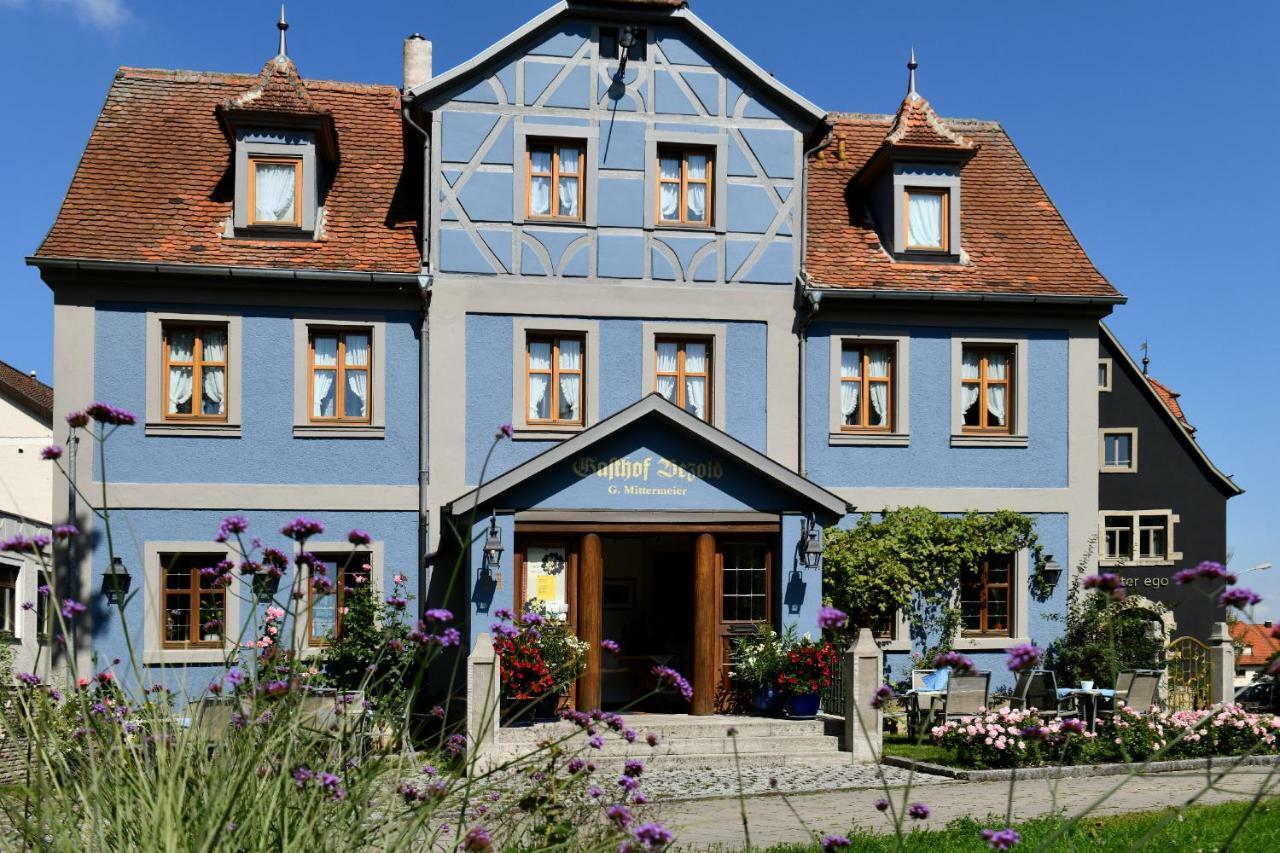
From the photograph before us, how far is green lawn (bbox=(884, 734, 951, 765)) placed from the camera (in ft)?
47.7

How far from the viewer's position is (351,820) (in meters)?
5.07

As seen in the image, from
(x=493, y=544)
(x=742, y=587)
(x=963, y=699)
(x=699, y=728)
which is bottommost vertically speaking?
(x=699, y=728)

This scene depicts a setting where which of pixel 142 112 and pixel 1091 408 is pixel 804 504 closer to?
pixel 1091 408

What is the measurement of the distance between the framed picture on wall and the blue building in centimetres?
119

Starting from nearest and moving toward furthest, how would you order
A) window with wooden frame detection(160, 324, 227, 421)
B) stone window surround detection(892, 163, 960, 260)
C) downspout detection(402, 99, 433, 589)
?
window with wooden frame detection(160, 324, 227, 421)
downspout detection(402, 99, 433, 589)
stone window surround detection(892, 163, 960, 260)

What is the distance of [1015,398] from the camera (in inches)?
750

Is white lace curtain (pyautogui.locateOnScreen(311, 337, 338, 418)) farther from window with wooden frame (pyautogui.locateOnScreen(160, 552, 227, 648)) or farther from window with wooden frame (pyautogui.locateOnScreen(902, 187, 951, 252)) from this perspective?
window with wooden frame (pyautogui.locateOnScreen(902, 187, 951, 252))

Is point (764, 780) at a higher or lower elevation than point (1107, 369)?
lower

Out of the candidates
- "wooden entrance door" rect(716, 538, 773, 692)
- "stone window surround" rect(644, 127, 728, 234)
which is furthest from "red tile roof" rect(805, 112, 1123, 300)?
"wooden entrance door" rect(716, 538, 773, 692)

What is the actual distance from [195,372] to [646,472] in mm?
6019

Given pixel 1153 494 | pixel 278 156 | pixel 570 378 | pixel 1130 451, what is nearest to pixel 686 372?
pixel 570 378

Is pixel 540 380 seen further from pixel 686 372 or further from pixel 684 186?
pixel 684 186

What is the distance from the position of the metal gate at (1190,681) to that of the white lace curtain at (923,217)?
22.3ft

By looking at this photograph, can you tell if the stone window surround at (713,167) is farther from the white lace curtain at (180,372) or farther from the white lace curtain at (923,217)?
the white lace curtain at (180,372)
